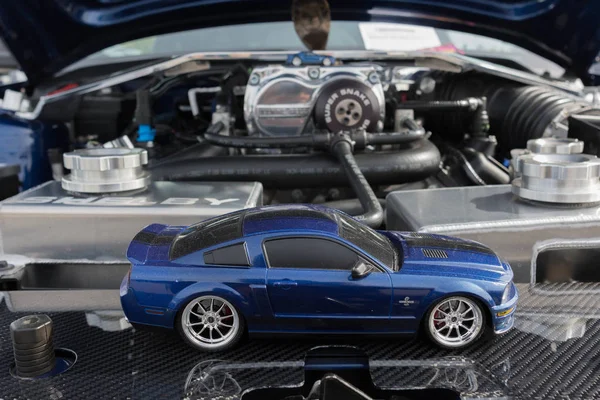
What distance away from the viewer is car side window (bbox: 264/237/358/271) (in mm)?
753

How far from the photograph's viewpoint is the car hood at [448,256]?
77cm

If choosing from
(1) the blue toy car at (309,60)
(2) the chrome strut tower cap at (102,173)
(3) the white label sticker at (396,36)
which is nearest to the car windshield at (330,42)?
(3) the white label sticker at (396,36)

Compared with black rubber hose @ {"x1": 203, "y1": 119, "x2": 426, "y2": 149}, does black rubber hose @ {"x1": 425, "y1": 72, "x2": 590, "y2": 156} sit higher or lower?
higher

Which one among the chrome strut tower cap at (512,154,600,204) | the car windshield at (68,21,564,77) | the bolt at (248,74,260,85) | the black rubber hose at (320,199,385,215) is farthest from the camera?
the car windshield at (68,21,564,77)

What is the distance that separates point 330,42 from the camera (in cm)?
244

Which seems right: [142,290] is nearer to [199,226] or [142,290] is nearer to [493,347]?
[199,226]

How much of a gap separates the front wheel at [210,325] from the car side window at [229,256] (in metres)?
0.05

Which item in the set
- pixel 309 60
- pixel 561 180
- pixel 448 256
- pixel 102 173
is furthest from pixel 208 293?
pixel 309 60

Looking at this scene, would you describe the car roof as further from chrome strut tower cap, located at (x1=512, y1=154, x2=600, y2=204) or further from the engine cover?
the engine cover

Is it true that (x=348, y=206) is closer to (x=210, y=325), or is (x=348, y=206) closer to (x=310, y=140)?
(x=310, y=140)

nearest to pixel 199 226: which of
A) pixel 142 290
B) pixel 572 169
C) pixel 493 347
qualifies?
pixel 142 290

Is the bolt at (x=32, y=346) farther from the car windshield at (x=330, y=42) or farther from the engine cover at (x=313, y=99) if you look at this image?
the car windshield at (x=330, y=42)

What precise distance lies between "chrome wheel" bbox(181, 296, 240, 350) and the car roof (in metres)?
0.11

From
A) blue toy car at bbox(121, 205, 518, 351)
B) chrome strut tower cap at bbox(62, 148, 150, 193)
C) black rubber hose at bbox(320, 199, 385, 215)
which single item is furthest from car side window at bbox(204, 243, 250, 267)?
black rubber hose at bbox(320, 199, 385, 215)
